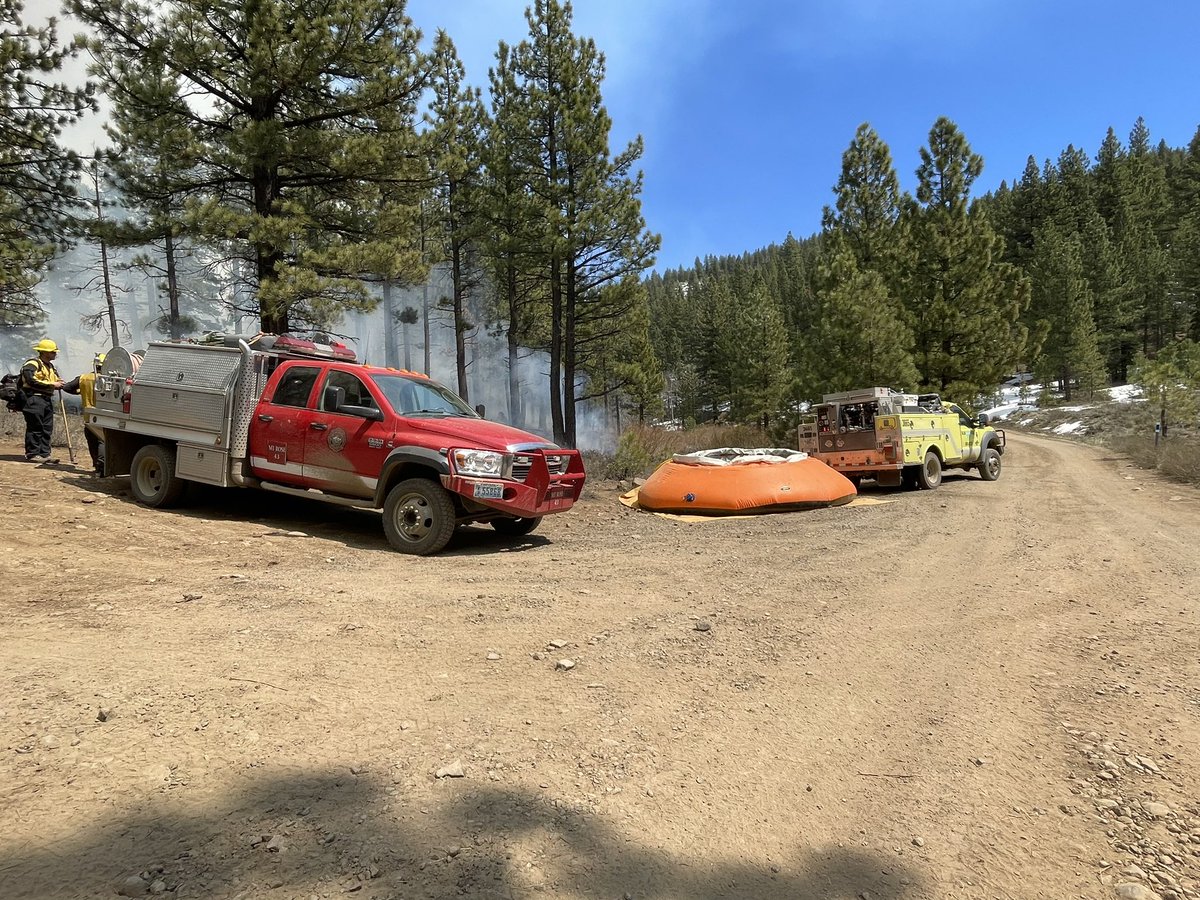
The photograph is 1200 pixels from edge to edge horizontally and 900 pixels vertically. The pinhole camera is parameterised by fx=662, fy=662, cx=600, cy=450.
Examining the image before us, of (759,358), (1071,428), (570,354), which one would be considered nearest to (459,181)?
(570,354)

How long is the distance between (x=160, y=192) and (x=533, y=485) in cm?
1055

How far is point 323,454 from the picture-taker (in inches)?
319

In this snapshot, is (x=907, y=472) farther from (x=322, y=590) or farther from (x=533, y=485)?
(x=322, y=590)

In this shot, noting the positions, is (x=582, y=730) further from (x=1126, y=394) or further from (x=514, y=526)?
(x=1126, y=394)

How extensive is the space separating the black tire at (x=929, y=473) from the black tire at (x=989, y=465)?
2757 millimetres

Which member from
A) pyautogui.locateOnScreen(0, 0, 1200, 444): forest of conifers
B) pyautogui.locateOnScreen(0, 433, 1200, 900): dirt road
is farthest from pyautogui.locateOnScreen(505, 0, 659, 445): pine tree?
pyautogui.locateOnScreen(0, 433, 1200, 900): dirt road

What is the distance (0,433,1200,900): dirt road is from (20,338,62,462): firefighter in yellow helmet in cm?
444

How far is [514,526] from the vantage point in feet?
29.7

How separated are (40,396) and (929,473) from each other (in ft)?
60.4

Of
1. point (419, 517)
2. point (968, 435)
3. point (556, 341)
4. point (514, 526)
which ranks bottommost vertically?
point (514, 526)

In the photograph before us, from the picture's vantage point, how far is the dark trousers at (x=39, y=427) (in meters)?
10.4

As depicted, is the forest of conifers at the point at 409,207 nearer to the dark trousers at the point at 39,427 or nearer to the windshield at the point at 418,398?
the dark trousers at the point at 39,427

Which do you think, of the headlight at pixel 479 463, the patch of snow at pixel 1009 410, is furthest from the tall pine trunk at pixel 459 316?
the patch of snow at pixel 1009 410

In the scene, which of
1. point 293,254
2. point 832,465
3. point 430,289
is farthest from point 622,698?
point 430,289
